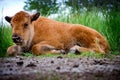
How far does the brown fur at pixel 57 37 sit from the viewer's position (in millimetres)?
7309

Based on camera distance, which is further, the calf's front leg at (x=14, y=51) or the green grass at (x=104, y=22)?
the green grass at (x=104, y=22)

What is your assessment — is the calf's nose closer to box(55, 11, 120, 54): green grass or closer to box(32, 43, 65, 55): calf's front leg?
box(32, 43, 65, 55): calf's front leg

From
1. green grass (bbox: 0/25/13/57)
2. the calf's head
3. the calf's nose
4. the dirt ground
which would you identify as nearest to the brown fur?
the calf's head

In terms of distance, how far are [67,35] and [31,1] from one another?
9.59ft

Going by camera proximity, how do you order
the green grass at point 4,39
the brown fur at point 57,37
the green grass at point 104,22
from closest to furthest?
the brown fur at point 57,37
the green grass at point 4,39
the green grass at point 104,22

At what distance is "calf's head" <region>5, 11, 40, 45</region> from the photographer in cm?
689

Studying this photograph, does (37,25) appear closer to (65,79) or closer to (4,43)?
(4,43)

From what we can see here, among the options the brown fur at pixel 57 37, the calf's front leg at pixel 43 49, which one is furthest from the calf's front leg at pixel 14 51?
the calf's front leg at pixel 43 49

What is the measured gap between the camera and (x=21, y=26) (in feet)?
23.2

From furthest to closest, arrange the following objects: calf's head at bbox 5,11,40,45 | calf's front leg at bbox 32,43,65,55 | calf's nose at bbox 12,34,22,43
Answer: calf's front leg at bbox 32,43,65,55 → calf's head at bbox 5,11,40,45 → calf's nose at bbox 12,34,22,43

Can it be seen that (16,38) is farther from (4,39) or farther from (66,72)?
(66,72)

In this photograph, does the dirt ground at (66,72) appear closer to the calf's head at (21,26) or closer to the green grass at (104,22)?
the calf's head at (21,26)

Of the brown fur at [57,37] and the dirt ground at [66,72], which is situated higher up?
the dirt ground at [66,72]

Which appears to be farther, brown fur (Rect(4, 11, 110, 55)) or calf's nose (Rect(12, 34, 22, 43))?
brown fur (Rect(4, 11, 110, 55))
